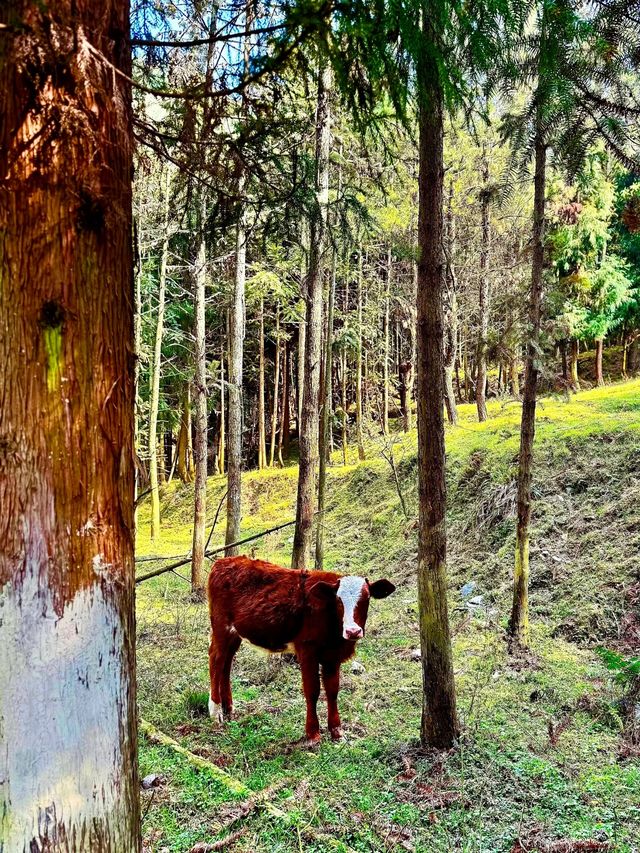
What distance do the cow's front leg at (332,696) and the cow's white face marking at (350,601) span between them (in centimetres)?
61

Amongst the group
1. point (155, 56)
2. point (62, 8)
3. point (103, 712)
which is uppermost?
point (155, 56)

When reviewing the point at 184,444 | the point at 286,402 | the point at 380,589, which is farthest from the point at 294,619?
the point at 286,402

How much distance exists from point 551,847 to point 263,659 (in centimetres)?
484

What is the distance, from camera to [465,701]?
592cm

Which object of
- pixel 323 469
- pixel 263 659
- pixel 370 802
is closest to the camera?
pixel 370 802

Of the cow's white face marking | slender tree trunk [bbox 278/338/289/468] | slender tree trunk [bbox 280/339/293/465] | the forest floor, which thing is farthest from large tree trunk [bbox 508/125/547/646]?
slender tree trunk [bbox 280/339/293/465]

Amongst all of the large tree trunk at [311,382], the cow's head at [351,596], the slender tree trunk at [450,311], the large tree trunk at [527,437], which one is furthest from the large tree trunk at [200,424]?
the slender tree trunk at [450,311]

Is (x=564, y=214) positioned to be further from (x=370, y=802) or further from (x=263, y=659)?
(x=370, y=802)

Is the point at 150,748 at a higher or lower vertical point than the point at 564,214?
lower

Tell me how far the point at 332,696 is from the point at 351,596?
108cm

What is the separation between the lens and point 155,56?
3.13 m

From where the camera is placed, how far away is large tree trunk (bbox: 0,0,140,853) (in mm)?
1572

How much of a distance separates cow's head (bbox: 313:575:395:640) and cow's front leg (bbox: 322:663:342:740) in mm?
571

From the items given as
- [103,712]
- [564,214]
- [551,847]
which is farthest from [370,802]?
[564,214]
